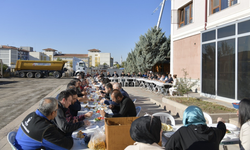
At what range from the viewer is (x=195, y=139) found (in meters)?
1.73

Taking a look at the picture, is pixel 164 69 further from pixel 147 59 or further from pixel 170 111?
pixel 170 111

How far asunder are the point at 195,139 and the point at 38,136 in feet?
5.19

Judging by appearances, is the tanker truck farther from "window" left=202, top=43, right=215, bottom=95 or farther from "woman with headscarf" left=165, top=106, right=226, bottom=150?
"woman with headscarf" left=165, top=106, right=226, bottom=150

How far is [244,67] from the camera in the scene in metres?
6.24

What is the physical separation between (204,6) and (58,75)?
80.0 feet

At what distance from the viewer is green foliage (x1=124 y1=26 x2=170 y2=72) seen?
70.6 ft

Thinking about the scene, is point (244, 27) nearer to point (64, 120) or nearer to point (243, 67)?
point (243, 67)

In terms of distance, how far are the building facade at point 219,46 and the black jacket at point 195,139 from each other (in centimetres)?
536

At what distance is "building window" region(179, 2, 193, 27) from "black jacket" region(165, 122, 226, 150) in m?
11.9

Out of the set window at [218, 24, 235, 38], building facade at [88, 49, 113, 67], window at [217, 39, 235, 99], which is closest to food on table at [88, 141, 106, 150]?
→ window at [217, 39, 235, 99]

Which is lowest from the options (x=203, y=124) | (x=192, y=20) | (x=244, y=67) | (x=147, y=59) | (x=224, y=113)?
(x=224, y=113)

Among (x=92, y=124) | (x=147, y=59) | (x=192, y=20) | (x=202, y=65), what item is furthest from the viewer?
(x=147, y=59)

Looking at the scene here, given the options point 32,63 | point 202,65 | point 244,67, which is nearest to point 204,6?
point 202,65

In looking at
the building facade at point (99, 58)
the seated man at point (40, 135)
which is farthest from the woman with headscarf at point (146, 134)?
the building facade at point (99, 58)
